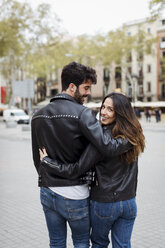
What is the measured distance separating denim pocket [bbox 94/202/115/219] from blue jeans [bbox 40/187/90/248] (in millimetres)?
70

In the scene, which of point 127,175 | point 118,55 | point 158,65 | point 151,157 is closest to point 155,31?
point 158,65

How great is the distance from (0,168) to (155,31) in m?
52.1

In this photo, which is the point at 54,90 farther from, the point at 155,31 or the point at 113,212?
the point at 113,212

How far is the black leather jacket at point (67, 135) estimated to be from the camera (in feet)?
7.29

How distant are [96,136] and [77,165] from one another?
0.77ft

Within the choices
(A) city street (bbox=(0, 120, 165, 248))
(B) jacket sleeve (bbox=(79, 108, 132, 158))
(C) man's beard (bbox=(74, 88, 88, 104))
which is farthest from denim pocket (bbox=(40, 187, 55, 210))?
(A) city street (bbox=(0, 120, 165, 248))

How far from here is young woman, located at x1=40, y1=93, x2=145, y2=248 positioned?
2.38 metres

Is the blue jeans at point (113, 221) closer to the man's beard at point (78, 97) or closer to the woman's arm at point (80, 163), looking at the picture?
the woman's arm at point (80, 163)

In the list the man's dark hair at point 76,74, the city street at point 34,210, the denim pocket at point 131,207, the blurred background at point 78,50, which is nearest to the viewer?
the man's dark hair at point 76,74

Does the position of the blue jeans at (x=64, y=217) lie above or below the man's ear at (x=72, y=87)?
below

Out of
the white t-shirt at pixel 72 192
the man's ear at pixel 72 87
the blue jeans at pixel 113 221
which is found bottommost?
the blue jeans at pixel 113 221

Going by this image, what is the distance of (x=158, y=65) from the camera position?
5725 centimetres

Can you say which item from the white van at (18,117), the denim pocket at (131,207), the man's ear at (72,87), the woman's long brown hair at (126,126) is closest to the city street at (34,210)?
the denim pocket at (131,207)

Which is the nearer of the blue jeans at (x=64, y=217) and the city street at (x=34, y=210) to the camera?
the blue jeans at (x=64, y=217)
